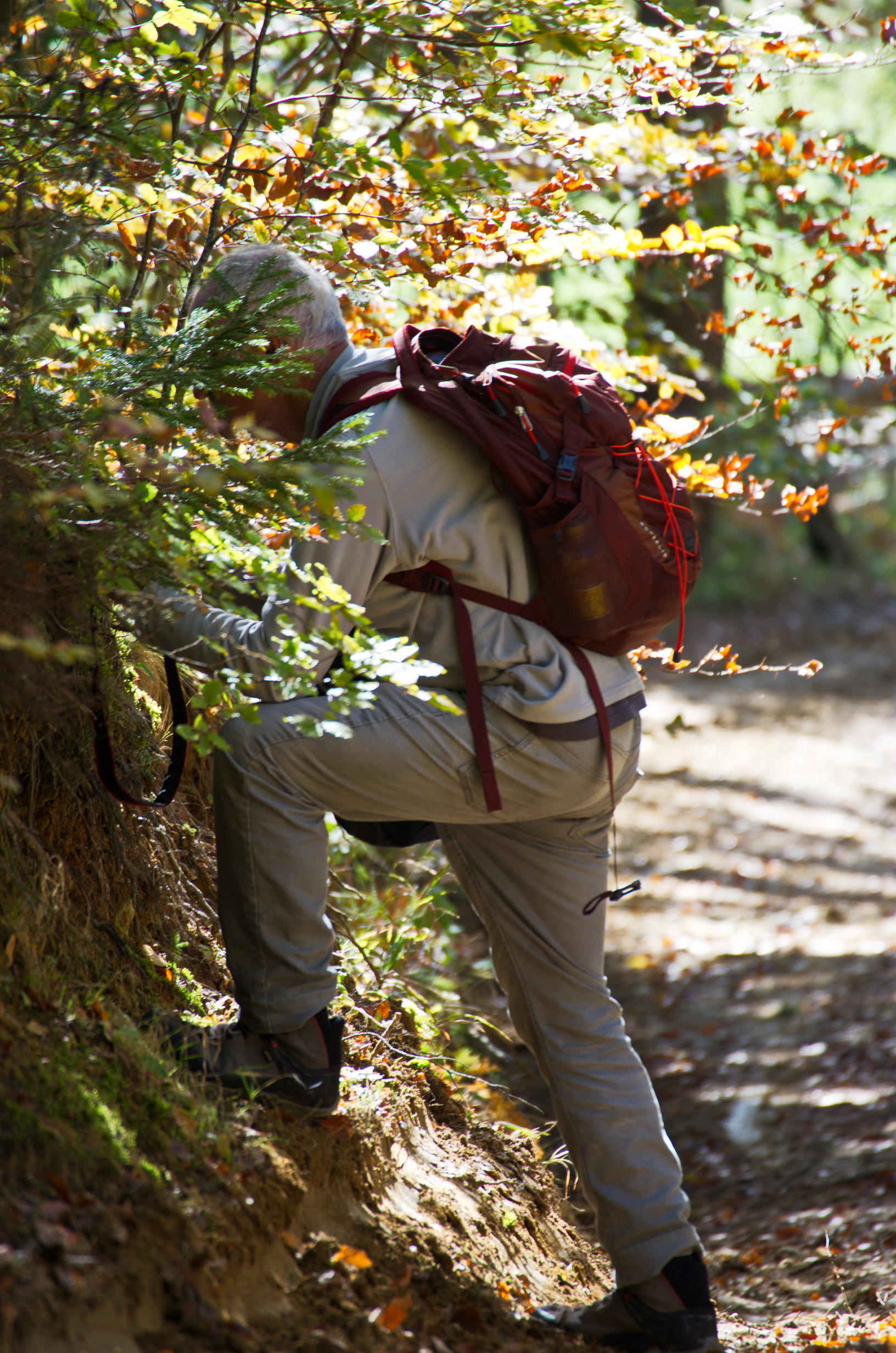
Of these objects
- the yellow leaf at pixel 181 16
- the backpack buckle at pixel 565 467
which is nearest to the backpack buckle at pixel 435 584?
the backpack buckle at pixel 565 467

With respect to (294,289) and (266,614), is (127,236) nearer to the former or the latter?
(294,289)

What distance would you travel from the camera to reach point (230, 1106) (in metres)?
2.51

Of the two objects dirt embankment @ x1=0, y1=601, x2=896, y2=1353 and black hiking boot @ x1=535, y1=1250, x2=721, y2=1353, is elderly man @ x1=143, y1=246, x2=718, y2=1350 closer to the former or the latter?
black hiking boot @ x1=535, y1=1250, x2=721, y2=1353

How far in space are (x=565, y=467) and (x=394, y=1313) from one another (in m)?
1.87

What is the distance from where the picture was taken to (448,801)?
2660 mm

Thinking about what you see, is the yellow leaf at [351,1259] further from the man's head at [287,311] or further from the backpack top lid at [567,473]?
the man's head at [287,311]

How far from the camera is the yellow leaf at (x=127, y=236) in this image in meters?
3.18

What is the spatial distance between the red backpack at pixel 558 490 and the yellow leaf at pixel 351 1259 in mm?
1021

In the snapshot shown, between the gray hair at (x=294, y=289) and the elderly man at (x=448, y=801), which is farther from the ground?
the gray hair at (x=294, y=289)

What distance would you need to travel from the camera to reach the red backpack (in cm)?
259

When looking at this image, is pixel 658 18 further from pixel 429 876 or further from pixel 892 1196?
pixel 892 1196

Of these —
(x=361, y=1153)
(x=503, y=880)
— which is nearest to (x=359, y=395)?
(x=503, y=880)

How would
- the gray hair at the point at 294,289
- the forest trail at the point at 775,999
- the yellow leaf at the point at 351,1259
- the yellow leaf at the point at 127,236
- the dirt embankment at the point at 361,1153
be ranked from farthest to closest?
the forest trail at the point at 775,999
the yellow leaf at the point at 127,236
the gray hair at the point at 294,289
the yellow leaf at the point at 351,1259
the dirt embankment at the point at 361,1153

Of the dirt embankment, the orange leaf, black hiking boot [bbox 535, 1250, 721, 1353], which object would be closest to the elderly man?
black hiking boot [bbox 535, 1250, 721, 1353]
